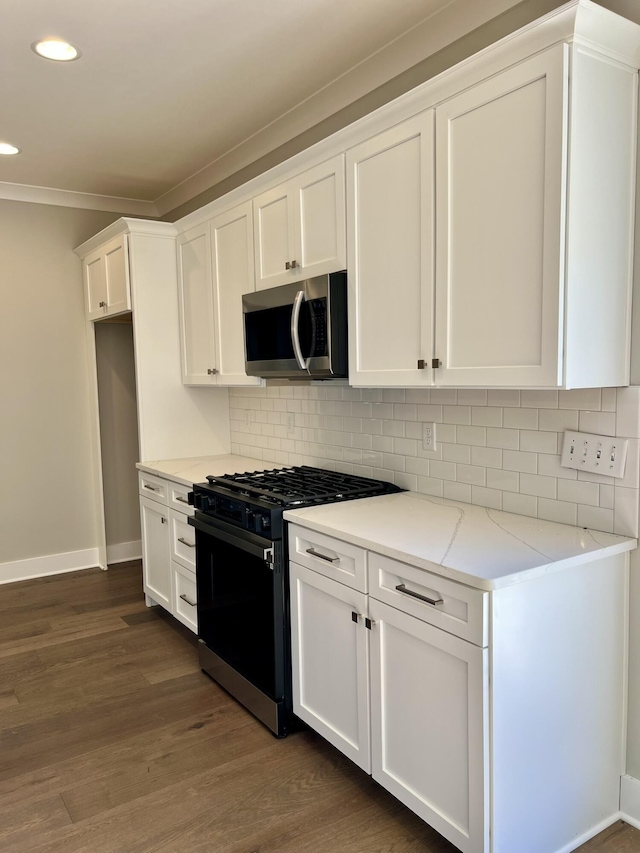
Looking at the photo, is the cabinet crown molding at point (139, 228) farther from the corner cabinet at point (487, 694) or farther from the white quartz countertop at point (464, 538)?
the corner cabinet at point (487, 694)

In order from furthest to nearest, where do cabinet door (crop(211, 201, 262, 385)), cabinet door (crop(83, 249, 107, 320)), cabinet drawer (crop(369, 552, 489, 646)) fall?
→ 1. cabinet door (crop(83, 249, 107, 320))
2. cabinet door (crop(211, 201, 262, 385))
3. cabinet drawer (crop(369, 552, 489, 646))

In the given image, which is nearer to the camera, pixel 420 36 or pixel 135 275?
pixel 420 36

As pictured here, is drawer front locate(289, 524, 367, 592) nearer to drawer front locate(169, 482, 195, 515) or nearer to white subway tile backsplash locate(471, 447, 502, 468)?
white subway tile backsplash locate(471, 447, 502, 468)

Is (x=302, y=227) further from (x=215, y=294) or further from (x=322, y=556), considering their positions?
(x=322, y=556)

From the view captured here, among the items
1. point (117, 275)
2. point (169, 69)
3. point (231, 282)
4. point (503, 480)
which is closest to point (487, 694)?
point (503, 480)

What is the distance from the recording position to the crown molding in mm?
4418

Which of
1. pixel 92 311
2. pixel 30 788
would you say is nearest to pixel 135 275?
pixel 92 311

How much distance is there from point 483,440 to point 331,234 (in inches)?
39.8

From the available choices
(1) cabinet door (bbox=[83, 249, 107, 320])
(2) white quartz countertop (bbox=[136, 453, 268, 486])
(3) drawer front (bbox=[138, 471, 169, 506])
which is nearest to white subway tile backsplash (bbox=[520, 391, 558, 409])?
(2) white quartz countertop (bbox=[136, 453, 268, 486])

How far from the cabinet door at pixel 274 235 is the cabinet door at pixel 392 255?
46 centimetres

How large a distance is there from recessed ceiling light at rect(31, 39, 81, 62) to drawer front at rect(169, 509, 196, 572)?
82.7 inches

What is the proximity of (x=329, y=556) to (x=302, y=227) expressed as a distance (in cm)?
142

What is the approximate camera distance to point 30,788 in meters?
2.31

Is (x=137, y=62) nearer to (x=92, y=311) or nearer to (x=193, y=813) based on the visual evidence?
(x=92, y=311)
